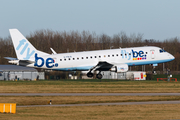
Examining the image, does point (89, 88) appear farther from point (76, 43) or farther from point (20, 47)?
point (76, 43)

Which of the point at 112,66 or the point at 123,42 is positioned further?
the point at 123,42

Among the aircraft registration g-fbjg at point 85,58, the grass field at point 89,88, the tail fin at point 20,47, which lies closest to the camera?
→ the grass field at point 89,88

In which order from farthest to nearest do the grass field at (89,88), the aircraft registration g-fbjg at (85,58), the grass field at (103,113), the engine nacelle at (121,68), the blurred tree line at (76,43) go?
the blurred tree line at (76,43) → the aircraft registration g-fbjg at (85,58) → the engine nacelle at (121,68) → the grass field at (89,88) → the grass field at (103,113)

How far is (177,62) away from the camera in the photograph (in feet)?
390

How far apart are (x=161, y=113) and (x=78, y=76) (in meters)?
59.2

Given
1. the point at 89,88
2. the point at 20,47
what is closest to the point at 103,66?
the point at 89,88

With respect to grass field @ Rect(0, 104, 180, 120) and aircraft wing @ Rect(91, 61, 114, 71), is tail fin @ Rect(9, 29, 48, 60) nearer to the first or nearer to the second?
aircraft wing @ Rect(91, 61, 114, 71)

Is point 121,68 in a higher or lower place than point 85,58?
lower

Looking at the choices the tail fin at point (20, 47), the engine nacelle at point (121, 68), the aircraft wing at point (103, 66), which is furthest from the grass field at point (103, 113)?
the tail fin at point (20, 47)

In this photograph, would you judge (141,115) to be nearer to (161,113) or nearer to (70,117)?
(161,113)

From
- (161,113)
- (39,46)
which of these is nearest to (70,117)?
(161,113)

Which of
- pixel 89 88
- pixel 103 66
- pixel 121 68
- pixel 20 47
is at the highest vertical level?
pixel 20 47

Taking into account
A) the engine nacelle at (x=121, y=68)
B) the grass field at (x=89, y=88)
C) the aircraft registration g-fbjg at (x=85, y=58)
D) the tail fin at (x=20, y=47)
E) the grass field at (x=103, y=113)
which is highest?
the tail fin at (x=20, y=47)

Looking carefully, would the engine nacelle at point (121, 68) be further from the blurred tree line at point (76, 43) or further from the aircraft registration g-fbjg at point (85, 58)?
the blurred tree line at point (76, 43)
